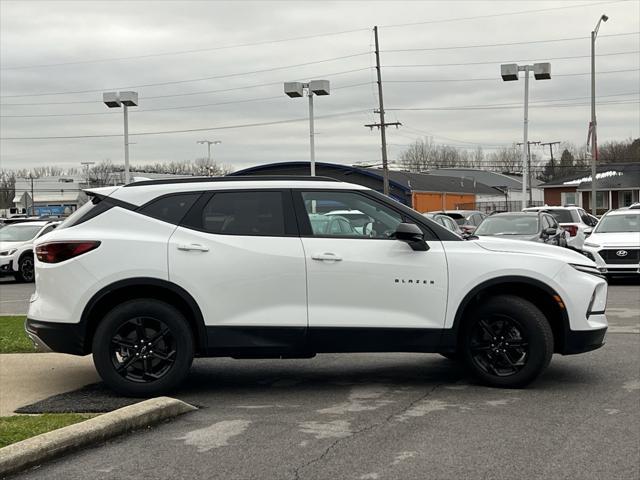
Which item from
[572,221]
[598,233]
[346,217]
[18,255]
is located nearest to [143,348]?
[346,217]

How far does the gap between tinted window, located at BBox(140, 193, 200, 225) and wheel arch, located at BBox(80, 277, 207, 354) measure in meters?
0.59

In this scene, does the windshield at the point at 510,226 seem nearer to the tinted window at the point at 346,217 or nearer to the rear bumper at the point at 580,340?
the rear bumper at the point at 580,340

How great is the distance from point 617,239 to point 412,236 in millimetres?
12559

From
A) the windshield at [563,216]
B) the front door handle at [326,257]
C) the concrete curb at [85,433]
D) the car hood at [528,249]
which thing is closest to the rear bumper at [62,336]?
the concrete curb at [85,433]

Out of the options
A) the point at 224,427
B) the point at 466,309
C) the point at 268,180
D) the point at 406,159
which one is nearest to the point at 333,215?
the point at 268,180

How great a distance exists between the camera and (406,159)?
404ft

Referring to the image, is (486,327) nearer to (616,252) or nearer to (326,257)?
(326,257)

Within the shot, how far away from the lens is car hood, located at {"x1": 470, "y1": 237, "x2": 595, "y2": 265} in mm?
7305

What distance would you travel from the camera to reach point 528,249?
7375mm

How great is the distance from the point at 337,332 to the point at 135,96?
2764 cm

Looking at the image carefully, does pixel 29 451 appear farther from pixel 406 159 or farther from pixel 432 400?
pixel 406 159

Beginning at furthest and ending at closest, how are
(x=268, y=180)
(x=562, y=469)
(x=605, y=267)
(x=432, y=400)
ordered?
(x=605, y=267)
(x=268, y=180)
(x=432, y=400)
(x=562, y=469)

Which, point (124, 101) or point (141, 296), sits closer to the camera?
point (141, 296)

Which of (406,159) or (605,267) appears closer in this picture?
(605,267)
